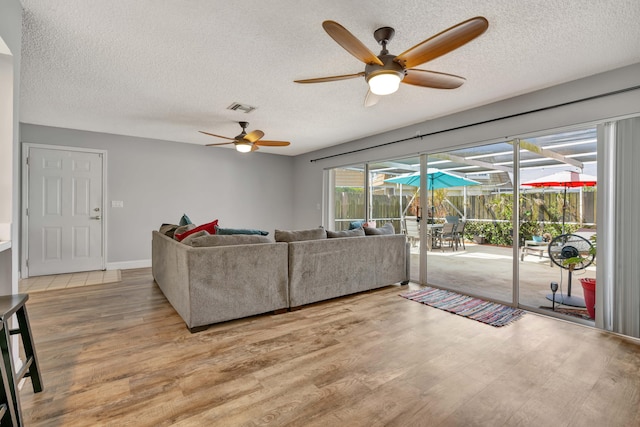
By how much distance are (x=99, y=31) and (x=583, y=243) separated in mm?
4635

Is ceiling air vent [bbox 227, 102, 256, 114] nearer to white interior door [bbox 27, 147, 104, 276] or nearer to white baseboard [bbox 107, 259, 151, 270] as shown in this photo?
white interior door [bbox 27, 147, 104, 276]

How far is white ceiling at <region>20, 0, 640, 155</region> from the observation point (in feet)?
6.33

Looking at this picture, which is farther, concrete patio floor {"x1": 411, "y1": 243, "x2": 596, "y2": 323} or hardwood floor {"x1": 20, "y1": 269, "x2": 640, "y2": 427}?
concrete patio floor {"x1": 411, "y1": 243, "x2": 596, "y2": 323}

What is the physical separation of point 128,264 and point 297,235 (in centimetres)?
380

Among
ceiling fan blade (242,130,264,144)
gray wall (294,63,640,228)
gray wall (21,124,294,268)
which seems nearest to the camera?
gray wall (294,63,640,228)

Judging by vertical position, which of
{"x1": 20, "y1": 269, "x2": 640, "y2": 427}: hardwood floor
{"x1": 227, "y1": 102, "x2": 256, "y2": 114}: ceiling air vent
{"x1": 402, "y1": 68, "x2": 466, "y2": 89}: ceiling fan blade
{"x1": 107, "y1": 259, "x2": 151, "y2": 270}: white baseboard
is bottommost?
{"x1": 20, "y1": 269, "x2": 640, "y2": 427}: hardwood floor

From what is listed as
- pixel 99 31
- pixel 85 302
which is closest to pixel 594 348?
pixel 99 31

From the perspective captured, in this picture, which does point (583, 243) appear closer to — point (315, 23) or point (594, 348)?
point (594, 348)

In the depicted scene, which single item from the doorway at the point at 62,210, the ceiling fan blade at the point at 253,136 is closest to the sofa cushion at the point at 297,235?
the ceiling fan blade at the point at 253,136

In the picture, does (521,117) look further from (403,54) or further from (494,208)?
(403,54)

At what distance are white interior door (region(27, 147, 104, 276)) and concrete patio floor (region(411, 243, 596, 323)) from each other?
17.4ft

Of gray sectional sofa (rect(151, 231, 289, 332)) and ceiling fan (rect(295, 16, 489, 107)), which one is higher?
ceiling fan (rect(295, 16, 489, 107))

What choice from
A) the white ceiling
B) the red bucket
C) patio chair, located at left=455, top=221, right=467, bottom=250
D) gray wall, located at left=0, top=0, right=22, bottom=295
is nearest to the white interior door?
the white ceiling

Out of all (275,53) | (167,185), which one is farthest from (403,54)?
(167,185)
